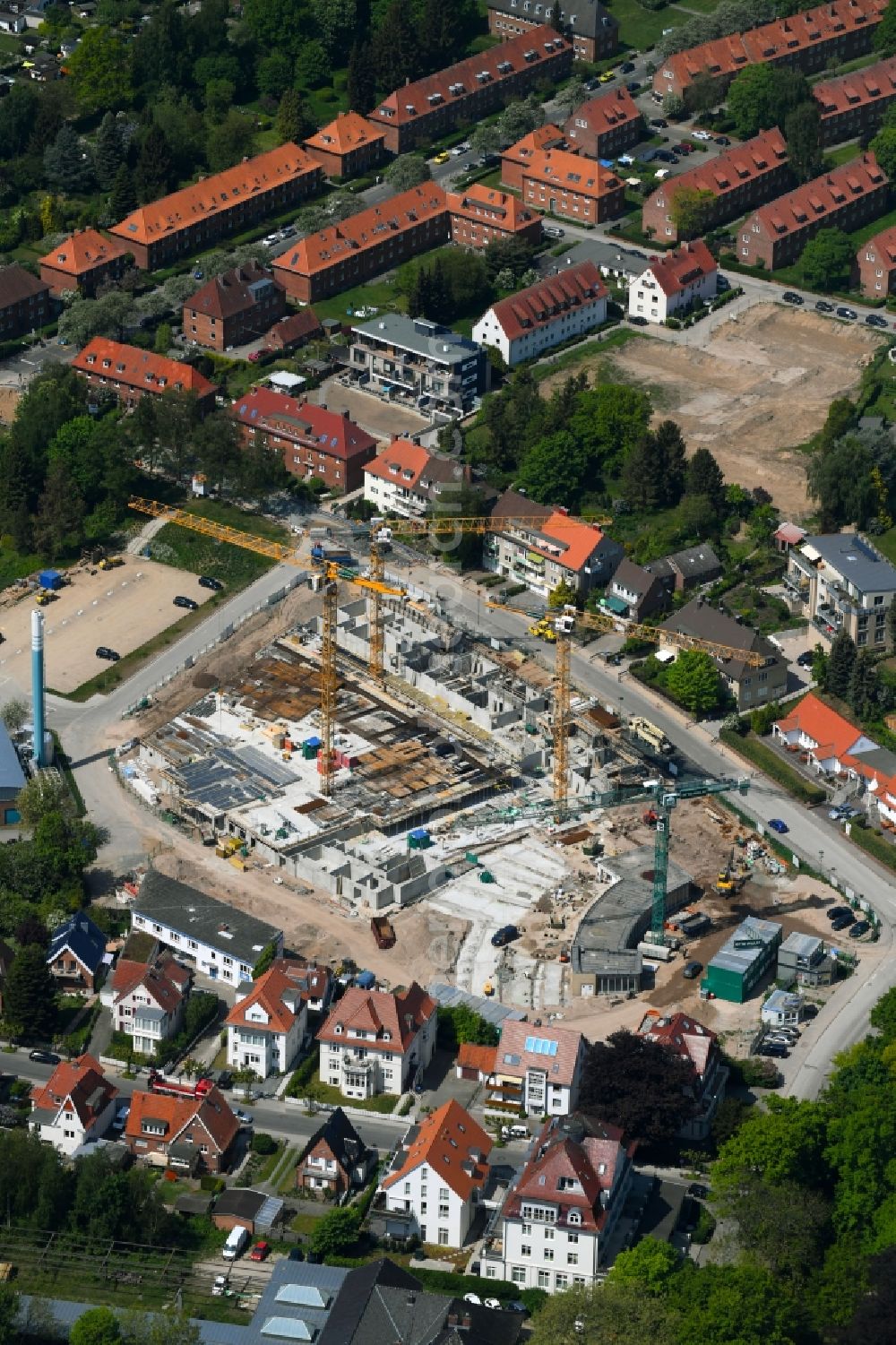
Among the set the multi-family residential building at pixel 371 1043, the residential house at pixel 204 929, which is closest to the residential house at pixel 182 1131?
the multi-family residential building at pixel 371 1043

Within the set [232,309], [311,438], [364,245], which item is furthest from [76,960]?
[364,245]

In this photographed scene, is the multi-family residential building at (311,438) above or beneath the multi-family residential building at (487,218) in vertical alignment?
beneath

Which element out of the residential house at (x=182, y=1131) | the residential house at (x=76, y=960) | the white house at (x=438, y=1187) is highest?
the white house at (x=438, y=1187)

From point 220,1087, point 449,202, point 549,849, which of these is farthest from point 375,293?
point 220,1087

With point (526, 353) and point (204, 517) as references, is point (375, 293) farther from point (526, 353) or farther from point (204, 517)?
point (204, 517)

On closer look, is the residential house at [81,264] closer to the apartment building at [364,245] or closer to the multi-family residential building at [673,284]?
the apartment building at [364,245]

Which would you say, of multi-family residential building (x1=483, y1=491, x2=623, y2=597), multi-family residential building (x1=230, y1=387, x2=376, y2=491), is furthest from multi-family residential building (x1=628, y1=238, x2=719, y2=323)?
multi-family residential building (x1=483, y1=491, x2=623, y2=597)
